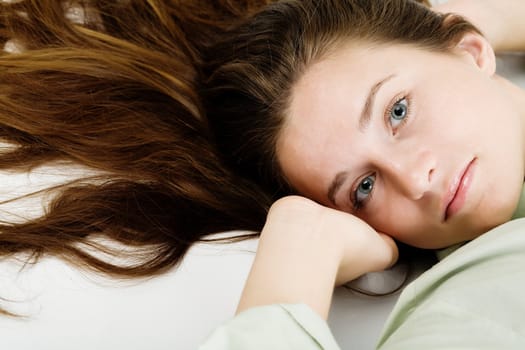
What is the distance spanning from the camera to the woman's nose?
0.98m

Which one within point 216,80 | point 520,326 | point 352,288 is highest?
point 216,80

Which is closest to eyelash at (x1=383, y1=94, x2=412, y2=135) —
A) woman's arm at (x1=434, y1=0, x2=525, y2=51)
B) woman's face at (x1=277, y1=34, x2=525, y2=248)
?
woman's face at (x1=277, y1=34, x2=525, y2=248)

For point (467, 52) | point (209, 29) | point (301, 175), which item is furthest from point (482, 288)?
point (209, 29)

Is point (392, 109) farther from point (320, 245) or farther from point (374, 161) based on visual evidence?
point (320, 245)

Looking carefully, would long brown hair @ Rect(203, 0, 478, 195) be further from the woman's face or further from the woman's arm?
the woman's arm

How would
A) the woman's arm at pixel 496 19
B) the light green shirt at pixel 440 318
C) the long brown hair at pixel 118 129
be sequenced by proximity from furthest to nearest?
the woman's arm at pixel 496 19
the long brown hair at pixel 118 129
the light green shirt at pixel 440 318

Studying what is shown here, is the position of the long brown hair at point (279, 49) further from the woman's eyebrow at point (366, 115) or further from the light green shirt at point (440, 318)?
the light green shirt at point (440, 318)

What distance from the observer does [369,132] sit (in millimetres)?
1022

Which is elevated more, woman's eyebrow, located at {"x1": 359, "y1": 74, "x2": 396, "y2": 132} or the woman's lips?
woman's eyebrow, located at {"x1": 359, "y1": 74, "x2": 396, "y2": 132}

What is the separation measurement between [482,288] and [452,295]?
3 centimetres

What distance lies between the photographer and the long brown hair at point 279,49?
1127 mm

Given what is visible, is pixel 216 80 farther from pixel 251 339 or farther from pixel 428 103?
pixel 251 339

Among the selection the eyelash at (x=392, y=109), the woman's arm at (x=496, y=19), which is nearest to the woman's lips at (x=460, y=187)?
the eyelash at (x=392, y=109)

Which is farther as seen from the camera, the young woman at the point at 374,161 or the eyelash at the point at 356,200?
the eyelash at the point at 356,200
